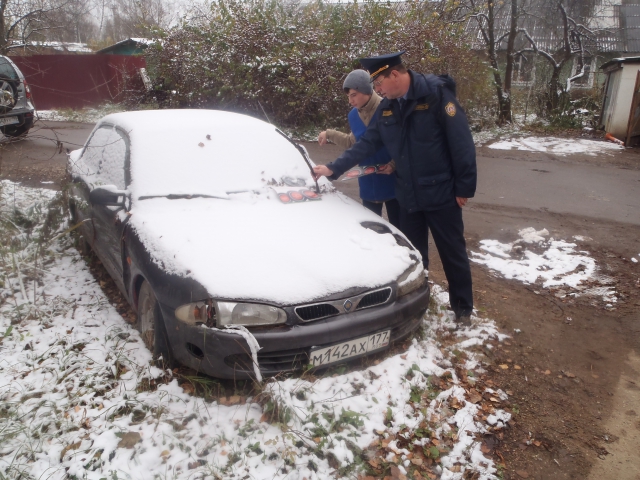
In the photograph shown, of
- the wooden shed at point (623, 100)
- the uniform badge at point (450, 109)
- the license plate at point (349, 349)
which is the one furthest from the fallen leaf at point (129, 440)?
the wooden shed at point (623, 100)

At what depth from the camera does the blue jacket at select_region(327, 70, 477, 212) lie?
3.11 meters

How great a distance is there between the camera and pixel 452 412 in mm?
2689

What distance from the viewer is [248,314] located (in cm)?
244

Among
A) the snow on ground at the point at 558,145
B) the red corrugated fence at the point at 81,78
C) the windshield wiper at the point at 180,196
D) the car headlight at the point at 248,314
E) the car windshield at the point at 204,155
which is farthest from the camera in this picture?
the red corrugated fence at the point at 81,78

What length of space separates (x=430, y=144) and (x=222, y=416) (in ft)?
6.90

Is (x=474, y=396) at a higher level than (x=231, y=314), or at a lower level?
→ lower

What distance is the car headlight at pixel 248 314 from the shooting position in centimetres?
241

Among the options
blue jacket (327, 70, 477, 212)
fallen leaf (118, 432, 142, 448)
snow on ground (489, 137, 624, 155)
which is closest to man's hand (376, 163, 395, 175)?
blue jacket (327, 70, 477, 212)

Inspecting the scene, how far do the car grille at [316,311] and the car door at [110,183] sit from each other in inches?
56.5

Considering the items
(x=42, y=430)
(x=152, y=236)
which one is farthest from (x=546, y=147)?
(x=42, y=430)

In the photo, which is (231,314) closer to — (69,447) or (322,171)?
(69,447)

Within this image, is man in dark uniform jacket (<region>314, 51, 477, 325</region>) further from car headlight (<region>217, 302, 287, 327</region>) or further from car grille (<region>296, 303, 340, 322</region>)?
car headlight (<region>217, 302, 287, 327</region>)

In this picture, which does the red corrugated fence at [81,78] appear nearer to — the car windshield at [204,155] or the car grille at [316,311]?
the car windshield at [204,155]

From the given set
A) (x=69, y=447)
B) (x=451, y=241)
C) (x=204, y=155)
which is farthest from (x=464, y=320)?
(x=69, y=447)
